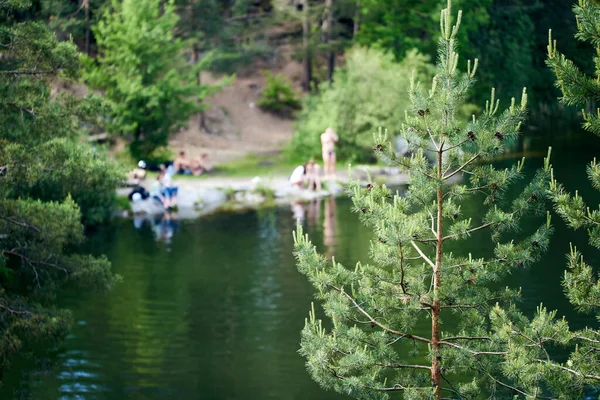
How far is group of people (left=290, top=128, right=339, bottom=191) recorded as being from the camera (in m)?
37.1

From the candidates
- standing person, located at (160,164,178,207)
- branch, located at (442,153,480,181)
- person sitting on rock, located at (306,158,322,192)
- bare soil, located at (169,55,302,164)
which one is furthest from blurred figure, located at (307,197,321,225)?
branch, located at (442,153,480,181)

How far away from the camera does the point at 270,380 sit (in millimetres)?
18859

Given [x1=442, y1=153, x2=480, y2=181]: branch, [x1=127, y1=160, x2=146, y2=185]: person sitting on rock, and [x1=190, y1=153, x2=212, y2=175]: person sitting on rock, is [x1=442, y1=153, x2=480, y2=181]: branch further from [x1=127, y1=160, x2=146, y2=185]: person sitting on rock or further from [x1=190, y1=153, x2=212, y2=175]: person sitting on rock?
[x1=190, y1=153, x2=212, y2=175]: person sitting on rock

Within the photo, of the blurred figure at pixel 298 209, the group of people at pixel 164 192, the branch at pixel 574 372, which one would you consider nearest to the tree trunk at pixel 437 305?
the branch at pixel 574 372

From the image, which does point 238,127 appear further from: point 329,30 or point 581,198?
point 581,198

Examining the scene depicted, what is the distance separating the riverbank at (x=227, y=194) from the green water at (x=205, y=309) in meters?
1.19

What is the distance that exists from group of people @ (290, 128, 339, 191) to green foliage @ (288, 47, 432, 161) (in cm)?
155

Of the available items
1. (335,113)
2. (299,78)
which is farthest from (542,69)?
(335,113)

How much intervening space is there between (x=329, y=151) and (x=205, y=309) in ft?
53.6

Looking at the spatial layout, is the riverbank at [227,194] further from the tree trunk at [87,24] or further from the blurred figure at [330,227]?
the tree trunk at [87,24]

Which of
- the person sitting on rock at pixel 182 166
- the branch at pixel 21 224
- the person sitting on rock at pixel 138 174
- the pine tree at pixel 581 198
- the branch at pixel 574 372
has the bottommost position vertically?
the person sitting on rock at pixel 182 166

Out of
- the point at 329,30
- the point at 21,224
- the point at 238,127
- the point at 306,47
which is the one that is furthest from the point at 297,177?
the point at 21,224

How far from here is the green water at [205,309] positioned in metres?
18.8

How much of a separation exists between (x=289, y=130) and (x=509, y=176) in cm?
3828
